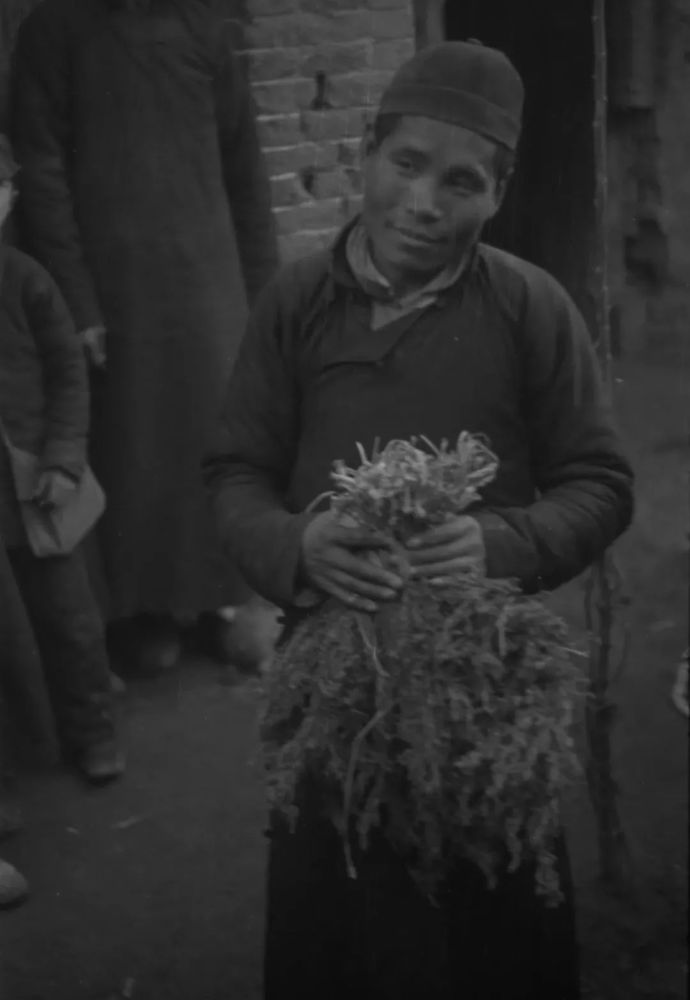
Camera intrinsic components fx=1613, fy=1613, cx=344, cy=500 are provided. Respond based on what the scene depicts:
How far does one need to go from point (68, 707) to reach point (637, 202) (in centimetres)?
165

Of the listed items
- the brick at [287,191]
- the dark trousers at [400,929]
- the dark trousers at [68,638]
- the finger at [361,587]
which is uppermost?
the brick at [287,191]

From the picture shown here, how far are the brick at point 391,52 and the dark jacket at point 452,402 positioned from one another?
72 cm

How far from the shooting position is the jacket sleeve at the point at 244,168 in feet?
10.6

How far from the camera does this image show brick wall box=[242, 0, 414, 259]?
3.08 metres

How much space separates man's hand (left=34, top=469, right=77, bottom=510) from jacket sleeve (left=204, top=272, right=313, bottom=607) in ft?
3.09

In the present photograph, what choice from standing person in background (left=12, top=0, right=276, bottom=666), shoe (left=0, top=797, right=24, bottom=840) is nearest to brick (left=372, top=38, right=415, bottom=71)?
standing person in background (left=12, top=0, right=276, bottom=666)

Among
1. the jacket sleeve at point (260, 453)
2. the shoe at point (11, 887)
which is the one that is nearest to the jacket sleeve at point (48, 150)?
the jacket sleeve at point (260, 453)

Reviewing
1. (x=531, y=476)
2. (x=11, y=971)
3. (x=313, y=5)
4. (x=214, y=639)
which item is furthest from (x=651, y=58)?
(x=11, y=971)

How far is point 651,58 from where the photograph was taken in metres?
3.03

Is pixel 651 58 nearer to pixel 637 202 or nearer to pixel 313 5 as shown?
pixel 637 202

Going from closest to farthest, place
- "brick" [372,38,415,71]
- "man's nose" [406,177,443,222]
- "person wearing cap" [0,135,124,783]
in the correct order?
"man's nose" [406,177,443,222], "brick" [372,38,415,71], "person wearing cap" [0,135,124,783]

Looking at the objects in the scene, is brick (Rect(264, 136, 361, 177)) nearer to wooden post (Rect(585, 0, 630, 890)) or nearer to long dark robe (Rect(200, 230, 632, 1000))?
wooden post (Rect(585, 0, 630, 890))

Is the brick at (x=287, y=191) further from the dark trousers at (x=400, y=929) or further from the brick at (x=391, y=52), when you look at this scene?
the dark trousers at (x=400, y=929)

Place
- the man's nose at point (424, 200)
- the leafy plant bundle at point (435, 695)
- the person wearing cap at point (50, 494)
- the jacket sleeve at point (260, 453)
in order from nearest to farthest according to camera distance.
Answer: the leafy plant bundle at point (435, 695), the man's nose at point (424, 200), the jacket sleeve at point (260, 453), the person wearing cap at point (50, 494)
